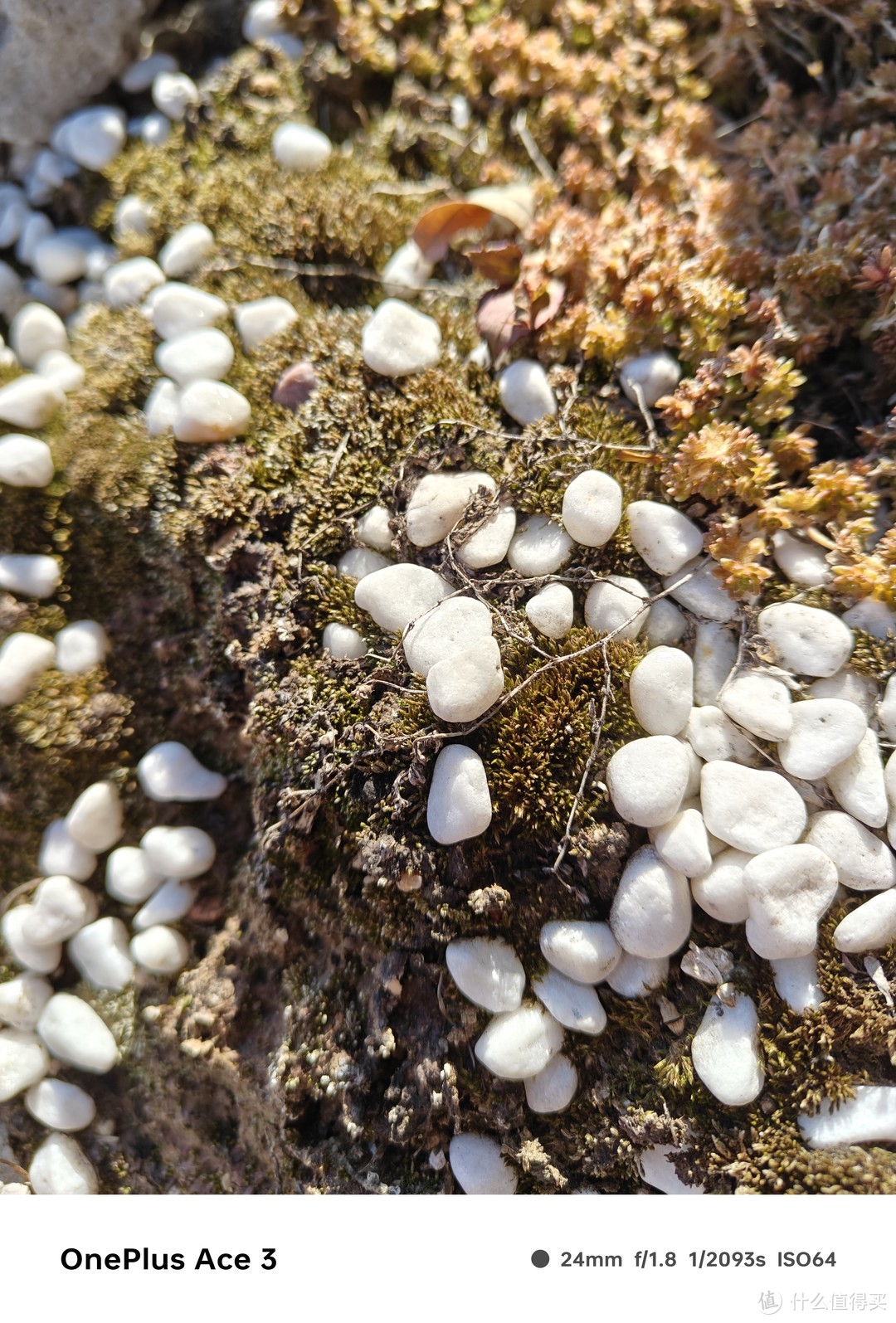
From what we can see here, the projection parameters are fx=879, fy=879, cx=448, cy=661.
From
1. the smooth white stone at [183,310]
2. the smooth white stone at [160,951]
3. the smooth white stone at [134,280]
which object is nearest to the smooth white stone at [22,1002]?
the smooth white stone at [160,951]

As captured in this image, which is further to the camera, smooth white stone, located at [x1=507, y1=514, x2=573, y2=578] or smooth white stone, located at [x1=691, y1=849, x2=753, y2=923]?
smooth white stone, located at [x1=507, y1=514, x2=573, y2=578]

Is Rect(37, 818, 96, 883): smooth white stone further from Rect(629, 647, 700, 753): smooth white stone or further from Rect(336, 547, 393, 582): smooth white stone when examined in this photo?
Rect(629, 647, 700, 753): smooth white stone

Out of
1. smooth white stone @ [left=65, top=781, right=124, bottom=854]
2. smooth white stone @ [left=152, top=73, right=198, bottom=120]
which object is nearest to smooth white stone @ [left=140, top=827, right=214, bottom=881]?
smooth white stone @ [left=65, top=781, right=124, bottom=854]

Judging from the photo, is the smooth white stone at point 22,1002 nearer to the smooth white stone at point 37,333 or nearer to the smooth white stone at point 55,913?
the smooth white stone at point 55,913

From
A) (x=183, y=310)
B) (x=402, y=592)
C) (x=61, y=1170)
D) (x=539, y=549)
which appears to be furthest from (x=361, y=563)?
(x=61, y=1170)

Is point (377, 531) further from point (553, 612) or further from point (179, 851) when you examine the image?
point (179, 851)

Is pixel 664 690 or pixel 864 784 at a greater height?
pixel 664 690
